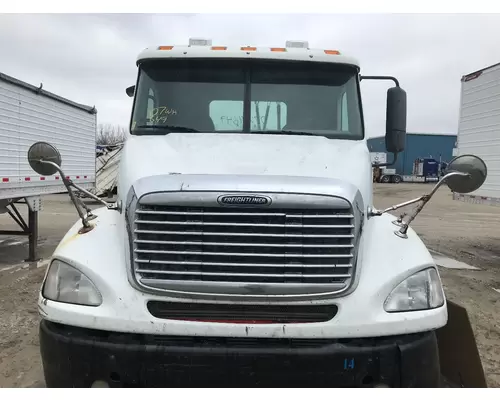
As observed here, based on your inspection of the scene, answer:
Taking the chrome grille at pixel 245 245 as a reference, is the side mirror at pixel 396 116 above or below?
above

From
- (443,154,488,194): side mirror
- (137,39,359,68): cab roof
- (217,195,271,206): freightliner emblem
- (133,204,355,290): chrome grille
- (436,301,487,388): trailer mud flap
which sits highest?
(137,39,359,68): cab roof

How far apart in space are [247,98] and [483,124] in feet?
20.5

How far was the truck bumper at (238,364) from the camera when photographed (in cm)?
247

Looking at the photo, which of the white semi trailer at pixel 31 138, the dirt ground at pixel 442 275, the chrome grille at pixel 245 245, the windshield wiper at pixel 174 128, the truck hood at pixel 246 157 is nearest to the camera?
the chrome grille at pixel 245 245

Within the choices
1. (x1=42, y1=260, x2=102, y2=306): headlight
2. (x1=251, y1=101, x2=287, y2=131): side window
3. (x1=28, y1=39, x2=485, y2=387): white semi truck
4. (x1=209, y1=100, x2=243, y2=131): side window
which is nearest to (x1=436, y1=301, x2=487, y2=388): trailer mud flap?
(x1=28, y1=39, x2=485, y2=387): white semi truck

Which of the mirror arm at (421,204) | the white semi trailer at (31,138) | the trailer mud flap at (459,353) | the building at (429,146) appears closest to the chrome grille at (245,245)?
the mirror arm at (421,204)

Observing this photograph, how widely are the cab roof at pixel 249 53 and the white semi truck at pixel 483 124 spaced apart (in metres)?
5.15

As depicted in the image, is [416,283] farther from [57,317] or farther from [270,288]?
[57,317]

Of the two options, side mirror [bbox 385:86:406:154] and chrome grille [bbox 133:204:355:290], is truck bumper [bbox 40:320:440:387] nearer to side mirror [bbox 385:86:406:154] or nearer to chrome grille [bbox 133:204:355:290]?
chrome grille [bbox 133:204:355:290]

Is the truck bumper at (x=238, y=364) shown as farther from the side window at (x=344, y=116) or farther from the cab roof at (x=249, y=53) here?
the cab roof at (x=249, y=53)

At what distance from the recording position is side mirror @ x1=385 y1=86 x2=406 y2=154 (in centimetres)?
419

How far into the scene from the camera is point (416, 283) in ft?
8.80

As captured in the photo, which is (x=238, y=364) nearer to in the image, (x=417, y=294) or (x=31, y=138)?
(x=417, y=294)

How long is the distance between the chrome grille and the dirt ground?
1923 mm
